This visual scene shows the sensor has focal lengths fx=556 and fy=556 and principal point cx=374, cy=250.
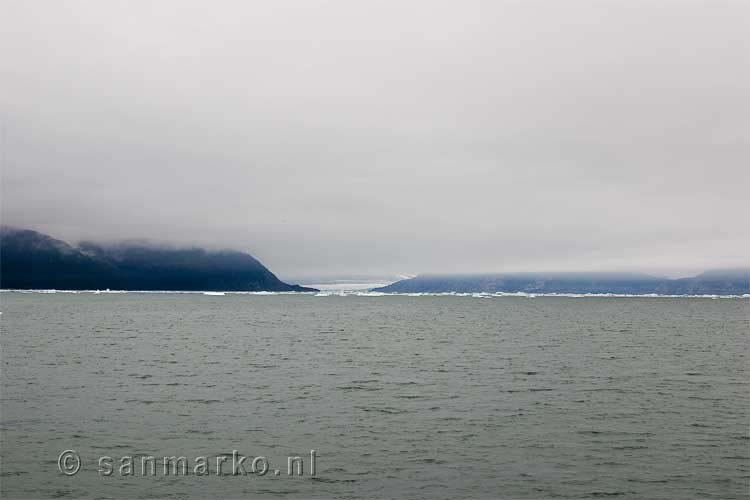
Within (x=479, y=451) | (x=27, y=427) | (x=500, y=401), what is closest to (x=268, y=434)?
(x=479, y=451)

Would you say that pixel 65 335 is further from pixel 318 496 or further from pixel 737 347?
pixel 737 347

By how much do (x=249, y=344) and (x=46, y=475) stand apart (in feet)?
175

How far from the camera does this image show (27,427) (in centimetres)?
2836

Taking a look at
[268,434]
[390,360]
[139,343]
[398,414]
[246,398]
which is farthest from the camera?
[139,343]

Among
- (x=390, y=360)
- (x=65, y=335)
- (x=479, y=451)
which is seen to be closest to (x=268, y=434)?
(x=479, y=451)

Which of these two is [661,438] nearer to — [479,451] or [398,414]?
[479,451]

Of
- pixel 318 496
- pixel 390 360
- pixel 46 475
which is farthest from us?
pixel 390 360

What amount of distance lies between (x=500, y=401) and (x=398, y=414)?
8299mm

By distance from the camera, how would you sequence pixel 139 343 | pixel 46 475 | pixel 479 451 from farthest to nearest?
pixel 139 343 → pixel 479 451 → pixel 46 475

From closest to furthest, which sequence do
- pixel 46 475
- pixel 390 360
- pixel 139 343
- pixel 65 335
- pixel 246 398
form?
pixel 46 475, pixel 246 398, pixel 390 360, pixel 139 343, pixel 65 335

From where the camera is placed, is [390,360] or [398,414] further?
[390,360]

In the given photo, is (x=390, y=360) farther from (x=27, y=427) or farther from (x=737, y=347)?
(x=737, y=347)

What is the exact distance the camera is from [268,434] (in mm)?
28203

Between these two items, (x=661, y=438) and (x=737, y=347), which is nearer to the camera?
(x=661, y=438)
